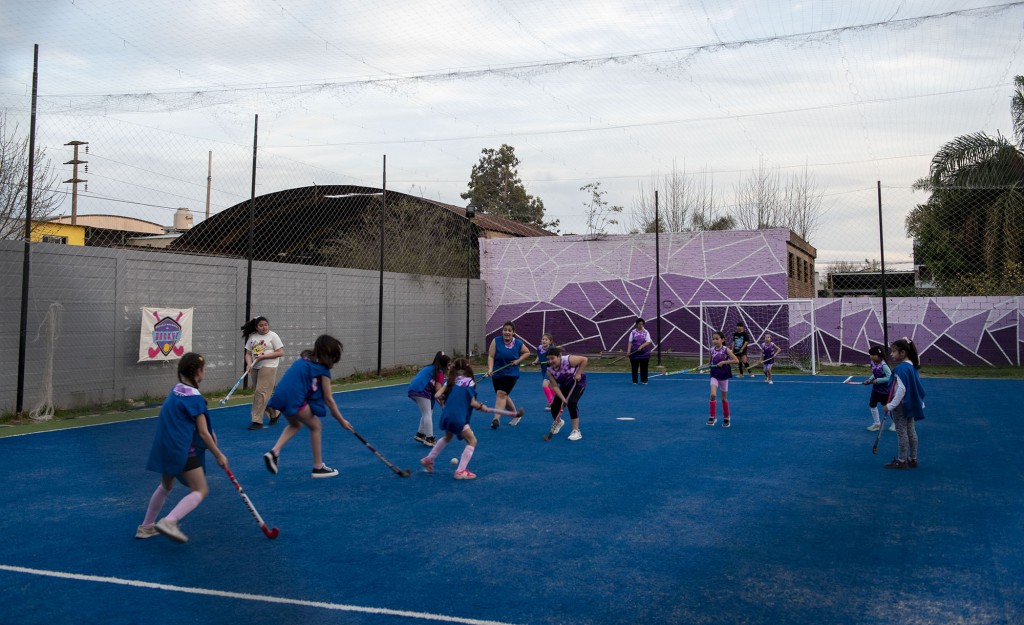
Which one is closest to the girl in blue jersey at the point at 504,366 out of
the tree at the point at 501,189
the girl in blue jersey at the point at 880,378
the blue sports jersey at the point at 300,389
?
the blue sports jersey at the point at 300,389

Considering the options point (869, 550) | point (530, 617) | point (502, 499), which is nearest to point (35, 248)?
point (502, 499)

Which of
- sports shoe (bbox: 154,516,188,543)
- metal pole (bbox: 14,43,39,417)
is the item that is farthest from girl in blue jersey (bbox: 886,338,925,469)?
metal pole (bbox: 14,43,39,417)

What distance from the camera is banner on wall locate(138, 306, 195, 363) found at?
15.3m

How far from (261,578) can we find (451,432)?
3453mm

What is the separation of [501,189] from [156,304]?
4439 centimetres

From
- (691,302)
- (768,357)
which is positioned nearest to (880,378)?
(768,357)

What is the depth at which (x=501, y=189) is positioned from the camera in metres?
58.9

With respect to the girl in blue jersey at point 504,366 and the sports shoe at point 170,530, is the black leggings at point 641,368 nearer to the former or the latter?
the girl in blue jersey at point 504,366

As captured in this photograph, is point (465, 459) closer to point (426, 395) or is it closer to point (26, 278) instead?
point (426, 395)

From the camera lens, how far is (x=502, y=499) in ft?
24.9

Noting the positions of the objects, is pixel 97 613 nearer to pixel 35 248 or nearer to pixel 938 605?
pixel 938 605

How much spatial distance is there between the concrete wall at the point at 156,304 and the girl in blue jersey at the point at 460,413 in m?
8.49

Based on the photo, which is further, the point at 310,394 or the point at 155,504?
the point at 310,394

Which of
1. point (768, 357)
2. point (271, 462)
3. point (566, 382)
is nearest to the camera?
point (271, 462)
